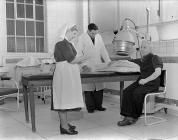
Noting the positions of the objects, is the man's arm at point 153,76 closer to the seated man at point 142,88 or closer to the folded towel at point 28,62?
the seated man at point 142,88

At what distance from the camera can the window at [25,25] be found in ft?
20.4

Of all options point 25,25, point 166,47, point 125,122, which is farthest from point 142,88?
point 25,25

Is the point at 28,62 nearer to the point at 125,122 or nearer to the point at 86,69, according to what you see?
the point at 86,69

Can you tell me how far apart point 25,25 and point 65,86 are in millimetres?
3741

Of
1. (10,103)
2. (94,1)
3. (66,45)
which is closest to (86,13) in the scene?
(94,1)

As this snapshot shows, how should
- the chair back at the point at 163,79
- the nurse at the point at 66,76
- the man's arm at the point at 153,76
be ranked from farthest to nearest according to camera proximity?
the chair back at the point at 163,79
the man's arm at the point at 153,76
the nurse at the point at 66,76

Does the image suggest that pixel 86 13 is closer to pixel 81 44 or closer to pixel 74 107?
pixel 81 44

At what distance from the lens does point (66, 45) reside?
310 cm

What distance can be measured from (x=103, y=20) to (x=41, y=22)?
5.18 ft

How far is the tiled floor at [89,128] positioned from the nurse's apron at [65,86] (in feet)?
1.35

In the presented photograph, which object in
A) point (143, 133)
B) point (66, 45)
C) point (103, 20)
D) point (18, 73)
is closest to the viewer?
point (66, 45)

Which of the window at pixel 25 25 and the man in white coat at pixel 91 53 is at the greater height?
the window at pixel 25 25

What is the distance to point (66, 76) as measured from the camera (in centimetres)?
313

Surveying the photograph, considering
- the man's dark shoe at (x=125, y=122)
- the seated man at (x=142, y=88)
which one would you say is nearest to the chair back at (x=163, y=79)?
the seated man at (x=142, y=88)
